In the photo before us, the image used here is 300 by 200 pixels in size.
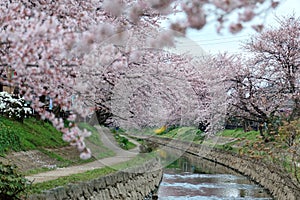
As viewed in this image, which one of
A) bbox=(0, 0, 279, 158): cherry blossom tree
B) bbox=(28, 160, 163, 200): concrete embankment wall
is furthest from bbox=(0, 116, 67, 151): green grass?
bbox=(0, 0, 279, 158): cherry blossom tree

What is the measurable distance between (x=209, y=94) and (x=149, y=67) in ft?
Result: 34.5

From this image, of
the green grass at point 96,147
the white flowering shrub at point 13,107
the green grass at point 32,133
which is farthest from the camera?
the green grass at point 96,147

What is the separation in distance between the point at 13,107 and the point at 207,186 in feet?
24.4

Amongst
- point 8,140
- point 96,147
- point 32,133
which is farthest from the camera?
point 96,147

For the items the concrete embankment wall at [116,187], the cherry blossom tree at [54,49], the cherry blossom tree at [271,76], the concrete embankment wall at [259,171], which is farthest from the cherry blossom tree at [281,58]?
the cherry blossom tree at [54,49]

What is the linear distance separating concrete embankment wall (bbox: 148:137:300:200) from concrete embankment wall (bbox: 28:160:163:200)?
3886 mm

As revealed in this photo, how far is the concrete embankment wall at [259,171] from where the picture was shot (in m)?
12.0

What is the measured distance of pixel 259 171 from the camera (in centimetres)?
1753

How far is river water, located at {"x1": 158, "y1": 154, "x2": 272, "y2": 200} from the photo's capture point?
14383 millimetres

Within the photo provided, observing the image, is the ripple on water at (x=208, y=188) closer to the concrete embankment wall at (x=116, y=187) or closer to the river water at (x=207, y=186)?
the river water at (x=207, y=186)

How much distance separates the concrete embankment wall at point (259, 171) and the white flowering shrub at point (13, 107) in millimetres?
7918

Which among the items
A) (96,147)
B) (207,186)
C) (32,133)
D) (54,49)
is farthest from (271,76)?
(54,49)

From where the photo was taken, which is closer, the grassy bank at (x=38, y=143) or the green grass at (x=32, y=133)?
the grassy bank at (x=38, y=143)

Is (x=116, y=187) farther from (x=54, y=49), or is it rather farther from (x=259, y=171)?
(x=259, y=171)
